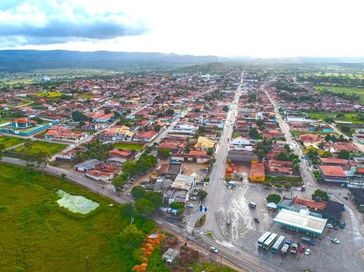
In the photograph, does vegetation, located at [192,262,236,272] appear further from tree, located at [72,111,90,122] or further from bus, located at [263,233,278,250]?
tree, located at [72,111,90,122]

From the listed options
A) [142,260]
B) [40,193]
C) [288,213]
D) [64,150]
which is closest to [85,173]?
[40,193]

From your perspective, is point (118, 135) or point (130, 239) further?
point (118, 135)

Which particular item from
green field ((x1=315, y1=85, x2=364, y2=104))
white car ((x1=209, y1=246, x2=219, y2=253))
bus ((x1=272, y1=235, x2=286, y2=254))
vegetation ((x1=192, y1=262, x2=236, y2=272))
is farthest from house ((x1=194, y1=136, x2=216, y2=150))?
green field ((x1=315, y1=85, x2=364, y2=104))

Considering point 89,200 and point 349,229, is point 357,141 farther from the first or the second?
point 89,200

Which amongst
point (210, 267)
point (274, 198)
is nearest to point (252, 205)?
point (274, 198)

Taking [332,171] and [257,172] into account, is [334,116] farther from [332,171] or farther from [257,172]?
[257,172]

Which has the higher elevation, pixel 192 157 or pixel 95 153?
pixel 95 153
